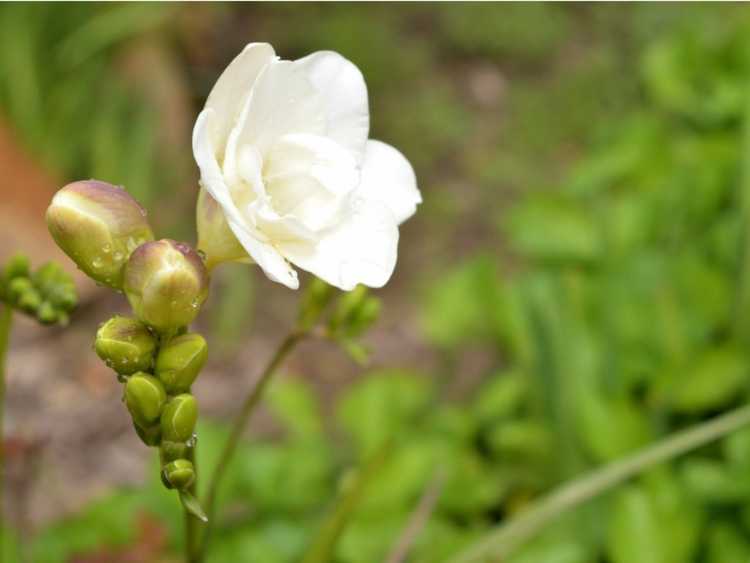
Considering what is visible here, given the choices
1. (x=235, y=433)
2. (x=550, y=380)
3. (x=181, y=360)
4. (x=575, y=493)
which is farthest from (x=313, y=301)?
(x=550, y=380)

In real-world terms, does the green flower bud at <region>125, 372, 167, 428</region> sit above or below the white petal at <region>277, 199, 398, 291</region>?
below

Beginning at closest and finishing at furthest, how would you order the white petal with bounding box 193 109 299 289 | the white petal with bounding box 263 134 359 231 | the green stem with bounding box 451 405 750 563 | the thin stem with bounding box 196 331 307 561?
1. the white petal with bounding box 193 109 299 289
2. the white petal with bounding box 263 134 359 231
3. the thin stem with bounding box 196 331 307 561
4. the green stem with bounding box 451 405 750 563

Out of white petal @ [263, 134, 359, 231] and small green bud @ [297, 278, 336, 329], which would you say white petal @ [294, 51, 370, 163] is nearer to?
white petal @ [263, 134, 359, 231]

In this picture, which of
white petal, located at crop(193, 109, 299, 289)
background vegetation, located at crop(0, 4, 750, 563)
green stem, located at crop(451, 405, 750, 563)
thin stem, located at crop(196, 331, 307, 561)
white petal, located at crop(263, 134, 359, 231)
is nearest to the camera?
white petal, located at crop(193, 109, 299, 289)

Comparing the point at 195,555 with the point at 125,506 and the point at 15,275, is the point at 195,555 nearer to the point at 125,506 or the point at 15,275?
the point at 15,275

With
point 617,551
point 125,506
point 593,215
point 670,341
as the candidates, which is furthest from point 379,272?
point 593,215

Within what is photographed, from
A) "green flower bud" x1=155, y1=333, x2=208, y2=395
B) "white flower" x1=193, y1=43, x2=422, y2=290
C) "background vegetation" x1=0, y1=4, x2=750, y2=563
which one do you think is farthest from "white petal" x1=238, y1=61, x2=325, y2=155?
"background vegetation" x1=0, y1=4, x2=750, y2=563
